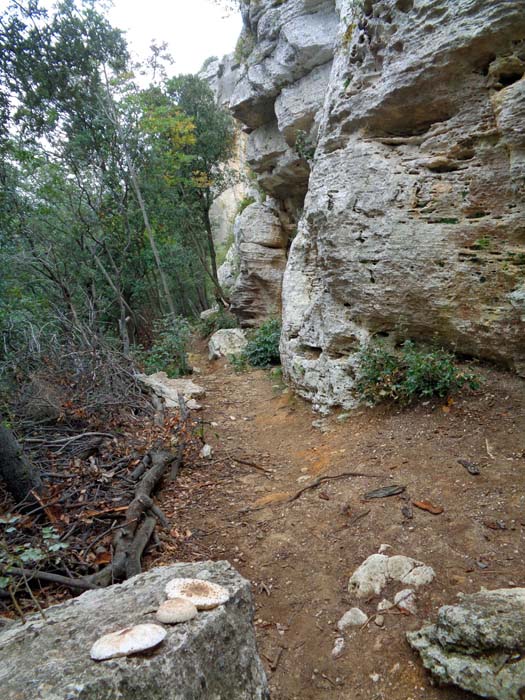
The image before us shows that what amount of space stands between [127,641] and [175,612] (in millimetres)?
205

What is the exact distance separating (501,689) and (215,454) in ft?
12.9

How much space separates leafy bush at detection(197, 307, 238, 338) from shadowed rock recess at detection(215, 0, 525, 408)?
701 centimetres

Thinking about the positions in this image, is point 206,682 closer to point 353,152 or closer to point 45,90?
point 353,152

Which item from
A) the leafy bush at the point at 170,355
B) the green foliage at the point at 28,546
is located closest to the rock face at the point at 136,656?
the green foliage at the point at 28,546

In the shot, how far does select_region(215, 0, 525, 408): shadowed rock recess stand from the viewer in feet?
14.6

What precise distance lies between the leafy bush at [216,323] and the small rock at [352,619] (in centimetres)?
1170

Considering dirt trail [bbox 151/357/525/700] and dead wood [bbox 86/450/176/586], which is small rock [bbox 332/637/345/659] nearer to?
dirt trail [bbox 151/357/525/700]

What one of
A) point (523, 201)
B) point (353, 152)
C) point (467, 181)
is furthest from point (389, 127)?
point (523, 201)

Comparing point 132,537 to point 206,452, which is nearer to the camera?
point 132,537

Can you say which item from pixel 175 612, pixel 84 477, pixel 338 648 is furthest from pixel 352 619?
pixel 84 477

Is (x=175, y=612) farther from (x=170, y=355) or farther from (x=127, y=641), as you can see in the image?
(x=170, y=355)

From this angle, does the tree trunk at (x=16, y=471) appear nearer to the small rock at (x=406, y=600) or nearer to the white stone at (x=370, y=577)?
the white stone at (x=370, y=577)

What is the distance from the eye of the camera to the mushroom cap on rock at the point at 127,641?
1.43m

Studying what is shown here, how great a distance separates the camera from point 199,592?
176 cm
